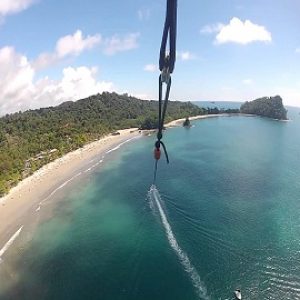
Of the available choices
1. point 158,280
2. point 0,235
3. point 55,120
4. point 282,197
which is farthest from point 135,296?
point 55,120

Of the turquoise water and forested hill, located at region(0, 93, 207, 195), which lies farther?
forested hill, located at region(0, 93, 207, 195)

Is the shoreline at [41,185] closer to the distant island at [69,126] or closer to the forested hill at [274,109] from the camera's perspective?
the distant island at [69,126]

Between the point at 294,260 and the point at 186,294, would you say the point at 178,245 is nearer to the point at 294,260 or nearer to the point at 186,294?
the point at 186,294

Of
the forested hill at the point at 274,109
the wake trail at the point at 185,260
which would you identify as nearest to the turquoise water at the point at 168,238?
the wake trail at the point at 185,260

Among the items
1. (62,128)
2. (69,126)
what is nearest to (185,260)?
(62,128)

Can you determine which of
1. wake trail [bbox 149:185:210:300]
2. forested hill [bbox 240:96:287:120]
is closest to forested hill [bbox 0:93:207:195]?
wake trail [bbox 149:185:210:300]

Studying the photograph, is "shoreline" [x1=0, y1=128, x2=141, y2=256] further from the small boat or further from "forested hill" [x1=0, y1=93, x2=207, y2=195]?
the small boat

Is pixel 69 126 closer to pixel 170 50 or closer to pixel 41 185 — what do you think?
pixel 41 185
